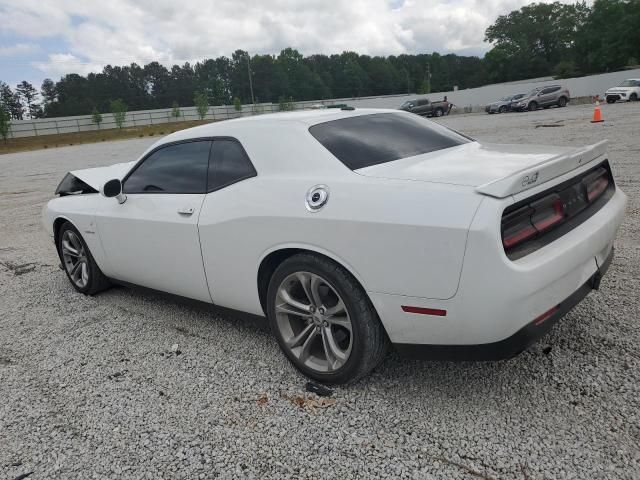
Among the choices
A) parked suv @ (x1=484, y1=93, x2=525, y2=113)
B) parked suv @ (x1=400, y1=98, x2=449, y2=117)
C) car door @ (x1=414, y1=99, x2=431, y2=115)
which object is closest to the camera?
parked suv @ (x1=484, y1=93, x2=525, y2=113)

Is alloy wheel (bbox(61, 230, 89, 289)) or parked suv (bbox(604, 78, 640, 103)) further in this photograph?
parked suv (bbox(604, 78, 640, 103))

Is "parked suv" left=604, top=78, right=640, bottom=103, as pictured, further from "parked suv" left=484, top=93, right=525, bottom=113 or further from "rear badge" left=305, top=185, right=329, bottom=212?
"rear badge" left=305, top=185, right=329, bottom=212

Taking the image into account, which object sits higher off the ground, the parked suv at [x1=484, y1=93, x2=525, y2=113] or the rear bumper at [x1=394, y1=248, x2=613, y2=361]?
the rear bumper at [x1=394, y1=248, x2=613, y2=361]

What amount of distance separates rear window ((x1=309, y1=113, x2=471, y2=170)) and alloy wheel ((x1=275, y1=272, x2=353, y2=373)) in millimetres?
710

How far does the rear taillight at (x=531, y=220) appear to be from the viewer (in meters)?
2.24

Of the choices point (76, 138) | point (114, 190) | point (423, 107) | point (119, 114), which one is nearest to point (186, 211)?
point (114, 190)

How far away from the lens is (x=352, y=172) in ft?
8.80

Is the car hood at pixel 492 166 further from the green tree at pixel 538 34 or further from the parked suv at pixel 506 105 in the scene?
the green tree at pixel 538 34

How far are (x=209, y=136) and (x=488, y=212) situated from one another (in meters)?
2.11

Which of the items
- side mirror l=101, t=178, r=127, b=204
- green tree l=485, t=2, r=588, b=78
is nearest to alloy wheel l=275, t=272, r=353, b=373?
side mirror l=101, t=178, r=127, b=204

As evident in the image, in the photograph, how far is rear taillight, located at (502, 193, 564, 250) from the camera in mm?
2237

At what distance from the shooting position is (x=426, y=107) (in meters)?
38.9

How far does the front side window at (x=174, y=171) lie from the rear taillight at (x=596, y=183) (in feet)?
7.70

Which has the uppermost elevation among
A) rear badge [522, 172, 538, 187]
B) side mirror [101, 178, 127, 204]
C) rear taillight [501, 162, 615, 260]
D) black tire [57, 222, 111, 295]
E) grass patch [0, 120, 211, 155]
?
rear badge [522, 172, 538, 187]
